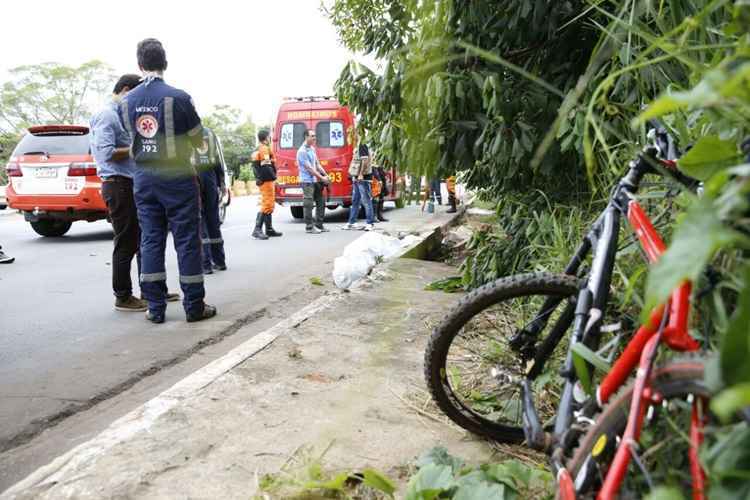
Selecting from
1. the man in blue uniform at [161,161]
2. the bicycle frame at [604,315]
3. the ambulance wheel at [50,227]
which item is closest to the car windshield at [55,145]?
the ambulance wheel at [50,227]

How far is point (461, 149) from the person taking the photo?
361cm

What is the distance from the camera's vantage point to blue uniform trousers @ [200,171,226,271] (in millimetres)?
6590

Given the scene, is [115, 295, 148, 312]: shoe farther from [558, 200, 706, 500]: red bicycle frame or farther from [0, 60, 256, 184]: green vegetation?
[0, 60, 256, 184]: green vegetation

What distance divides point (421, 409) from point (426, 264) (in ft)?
12.1

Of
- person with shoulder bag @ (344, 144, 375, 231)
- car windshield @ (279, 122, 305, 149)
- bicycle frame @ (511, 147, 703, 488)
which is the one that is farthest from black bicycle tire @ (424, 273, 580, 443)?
car windshield @ (279, 122, 305, 149)

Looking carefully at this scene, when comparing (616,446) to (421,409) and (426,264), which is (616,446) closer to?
(421,409)

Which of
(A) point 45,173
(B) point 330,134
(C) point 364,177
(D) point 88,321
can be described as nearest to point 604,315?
(D) point 88,321

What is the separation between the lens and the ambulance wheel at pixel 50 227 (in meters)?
9.93

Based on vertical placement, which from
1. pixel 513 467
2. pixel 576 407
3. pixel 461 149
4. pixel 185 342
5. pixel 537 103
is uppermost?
pixel 537 103

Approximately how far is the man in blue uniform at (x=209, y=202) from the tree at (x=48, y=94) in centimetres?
3466

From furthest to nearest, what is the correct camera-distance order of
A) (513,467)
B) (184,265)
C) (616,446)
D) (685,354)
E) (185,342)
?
1. (184,265)
2. (185,342)
3. (513,467)
4. (616,446)
5. (685,354)

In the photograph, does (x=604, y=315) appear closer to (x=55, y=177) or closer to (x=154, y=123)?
(x=154, y=123)

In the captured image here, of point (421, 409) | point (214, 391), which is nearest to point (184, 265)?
point (214, 391)

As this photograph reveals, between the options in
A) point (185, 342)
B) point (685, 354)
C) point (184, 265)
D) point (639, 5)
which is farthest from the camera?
point (184, 265)
